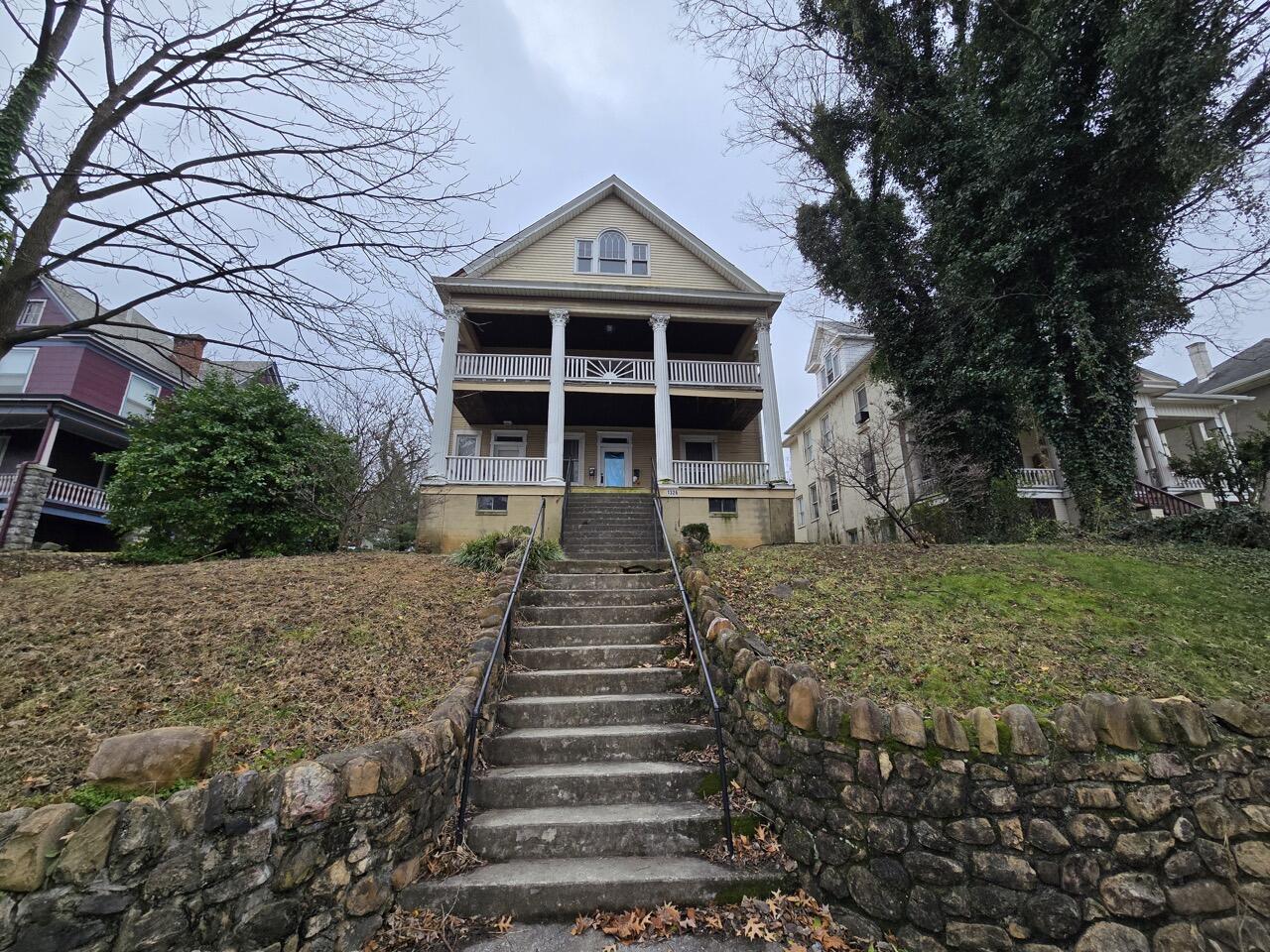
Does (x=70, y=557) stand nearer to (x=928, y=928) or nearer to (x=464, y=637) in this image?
(x=464, y=637)

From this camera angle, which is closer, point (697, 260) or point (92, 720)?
point (92, 720)

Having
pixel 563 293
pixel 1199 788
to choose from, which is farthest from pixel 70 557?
pixel 1199 788

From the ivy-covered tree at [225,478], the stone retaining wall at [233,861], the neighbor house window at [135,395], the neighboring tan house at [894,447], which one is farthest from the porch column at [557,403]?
the neighbor house window at [135,395]

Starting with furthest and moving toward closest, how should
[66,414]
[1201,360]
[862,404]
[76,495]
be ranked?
[1201,360]
[862,404]
[66,414]
[76,495]

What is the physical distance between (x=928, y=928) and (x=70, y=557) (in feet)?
39.1

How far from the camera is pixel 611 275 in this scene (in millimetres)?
15211

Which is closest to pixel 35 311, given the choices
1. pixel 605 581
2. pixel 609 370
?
pixel 609 370

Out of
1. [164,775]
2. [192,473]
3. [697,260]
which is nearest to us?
[164,775]

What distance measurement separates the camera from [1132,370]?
10.2 m

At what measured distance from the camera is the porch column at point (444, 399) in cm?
1246

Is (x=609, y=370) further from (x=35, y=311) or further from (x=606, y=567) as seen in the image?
(x=35, y=311)

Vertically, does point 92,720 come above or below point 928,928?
above

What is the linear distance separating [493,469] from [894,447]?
1303 cm

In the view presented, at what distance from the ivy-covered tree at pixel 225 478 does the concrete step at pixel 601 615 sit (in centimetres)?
521
